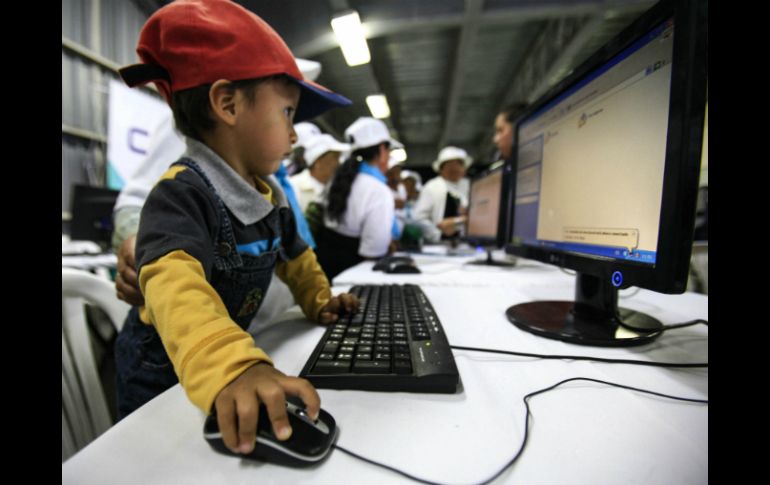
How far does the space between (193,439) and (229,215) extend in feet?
1.21

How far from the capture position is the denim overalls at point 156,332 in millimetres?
539

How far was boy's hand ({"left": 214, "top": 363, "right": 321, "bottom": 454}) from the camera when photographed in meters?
0.23

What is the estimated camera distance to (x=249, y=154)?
61 cm

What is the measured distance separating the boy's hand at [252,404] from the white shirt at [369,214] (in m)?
1.62

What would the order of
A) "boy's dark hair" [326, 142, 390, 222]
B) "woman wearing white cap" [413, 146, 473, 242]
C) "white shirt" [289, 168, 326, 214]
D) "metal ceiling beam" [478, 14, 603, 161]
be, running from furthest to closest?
"metal ceiling beam" [478, 14, 603, 161] → "woman wearing white cap" [413, 146, 473, 242] → "white shirt" [289, 168, 326, 214] → "boy's dark hair" [326, 142, 390, 222]

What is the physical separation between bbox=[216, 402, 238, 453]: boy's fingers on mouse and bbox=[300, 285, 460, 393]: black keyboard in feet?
0.34

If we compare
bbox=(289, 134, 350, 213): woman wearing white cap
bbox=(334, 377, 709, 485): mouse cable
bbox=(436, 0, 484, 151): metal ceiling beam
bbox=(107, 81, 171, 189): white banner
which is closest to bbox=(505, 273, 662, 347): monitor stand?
bbox=(334, 377, 709, 485): mouse cable

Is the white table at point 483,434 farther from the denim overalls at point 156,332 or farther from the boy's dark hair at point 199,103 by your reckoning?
the boy's dark hair at point 199,103

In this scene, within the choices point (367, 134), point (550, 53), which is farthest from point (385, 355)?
point (550, 53)

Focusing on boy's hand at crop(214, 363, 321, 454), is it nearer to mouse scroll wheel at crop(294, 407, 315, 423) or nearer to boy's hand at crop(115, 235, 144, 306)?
mouse scroll wheel at crop(294, 407, 315, 423)
